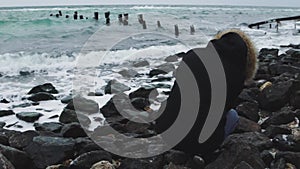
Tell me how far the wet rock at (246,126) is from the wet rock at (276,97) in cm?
103

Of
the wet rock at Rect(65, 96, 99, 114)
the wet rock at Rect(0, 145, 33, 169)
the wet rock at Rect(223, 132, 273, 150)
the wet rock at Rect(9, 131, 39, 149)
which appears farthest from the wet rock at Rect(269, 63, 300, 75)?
the wet rock at Rect(0, 145, 33, 169)

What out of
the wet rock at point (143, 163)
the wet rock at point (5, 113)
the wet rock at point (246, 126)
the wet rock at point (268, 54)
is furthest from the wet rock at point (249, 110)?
the wet rock at point (268, 54)

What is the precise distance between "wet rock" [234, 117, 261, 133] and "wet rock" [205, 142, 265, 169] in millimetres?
883

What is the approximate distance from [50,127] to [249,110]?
2.44 metres

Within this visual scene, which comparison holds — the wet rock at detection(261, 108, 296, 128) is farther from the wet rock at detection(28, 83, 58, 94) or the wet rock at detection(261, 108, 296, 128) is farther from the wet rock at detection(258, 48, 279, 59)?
the wet rock at detection(258, 48, 279, 59)

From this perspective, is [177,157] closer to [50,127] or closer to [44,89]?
[50,127]

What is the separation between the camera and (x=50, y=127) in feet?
14.8

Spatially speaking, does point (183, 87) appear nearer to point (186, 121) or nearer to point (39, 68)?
point (186, 121)

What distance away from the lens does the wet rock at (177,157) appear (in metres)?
3.12

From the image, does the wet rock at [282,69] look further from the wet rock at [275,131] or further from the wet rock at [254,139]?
the wet rock at [254,139]

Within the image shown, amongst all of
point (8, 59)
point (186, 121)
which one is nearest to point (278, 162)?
point (186, 121)

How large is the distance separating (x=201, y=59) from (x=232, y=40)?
1.03 feet

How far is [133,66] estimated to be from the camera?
32.2 ft

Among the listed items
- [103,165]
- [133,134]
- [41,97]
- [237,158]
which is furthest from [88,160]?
[41,97]
